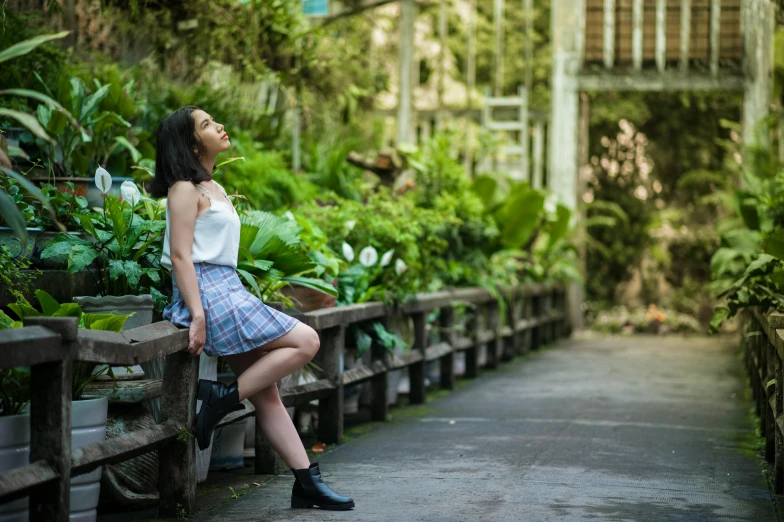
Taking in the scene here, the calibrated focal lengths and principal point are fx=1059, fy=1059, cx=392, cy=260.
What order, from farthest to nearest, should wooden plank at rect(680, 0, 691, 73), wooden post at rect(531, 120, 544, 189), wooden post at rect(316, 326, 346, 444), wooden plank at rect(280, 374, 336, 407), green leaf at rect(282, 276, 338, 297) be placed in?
wooden post at rect(531, 120, 544, 189) → wooden plank at rect(680, 0, 691, 73) → wooden post at rect(316, 326, 346, 444) → green leaf at rect(282, 276, 338, 297) → wooden plank at rect(280, 374, 336, 407)

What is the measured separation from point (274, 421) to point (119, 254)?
96 centimetres

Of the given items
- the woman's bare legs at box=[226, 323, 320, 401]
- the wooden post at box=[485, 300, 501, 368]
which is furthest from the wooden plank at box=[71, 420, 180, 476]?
the wooden post at box=[485, 300, 501, 368]

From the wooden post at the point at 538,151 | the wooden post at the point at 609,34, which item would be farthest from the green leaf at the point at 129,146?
the wooden post at the point at 609,34

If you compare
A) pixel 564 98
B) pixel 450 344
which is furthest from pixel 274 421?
pixel 564 98

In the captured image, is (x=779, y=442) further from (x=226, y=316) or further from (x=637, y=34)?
(x=637, y=34)

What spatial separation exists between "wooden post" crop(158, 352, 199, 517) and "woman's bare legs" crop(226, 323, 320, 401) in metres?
0.20

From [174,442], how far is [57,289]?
94 centimetres

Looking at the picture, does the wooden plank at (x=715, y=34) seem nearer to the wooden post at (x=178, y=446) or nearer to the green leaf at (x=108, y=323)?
the wooden post at (x=178, y=446)

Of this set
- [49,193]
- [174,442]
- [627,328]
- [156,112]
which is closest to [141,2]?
[156,112]

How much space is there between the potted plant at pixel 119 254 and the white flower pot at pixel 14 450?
0.99 metres

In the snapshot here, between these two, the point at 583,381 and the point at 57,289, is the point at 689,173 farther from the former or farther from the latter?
the point at 57,289

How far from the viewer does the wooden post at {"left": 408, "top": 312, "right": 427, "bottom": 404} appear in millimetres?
7238

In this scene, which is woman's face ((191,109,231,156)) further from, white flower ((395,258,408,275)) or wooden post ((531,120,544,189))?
wooden post ((531,120,544,189))

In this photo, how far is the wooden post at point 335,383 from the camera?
561 cm
